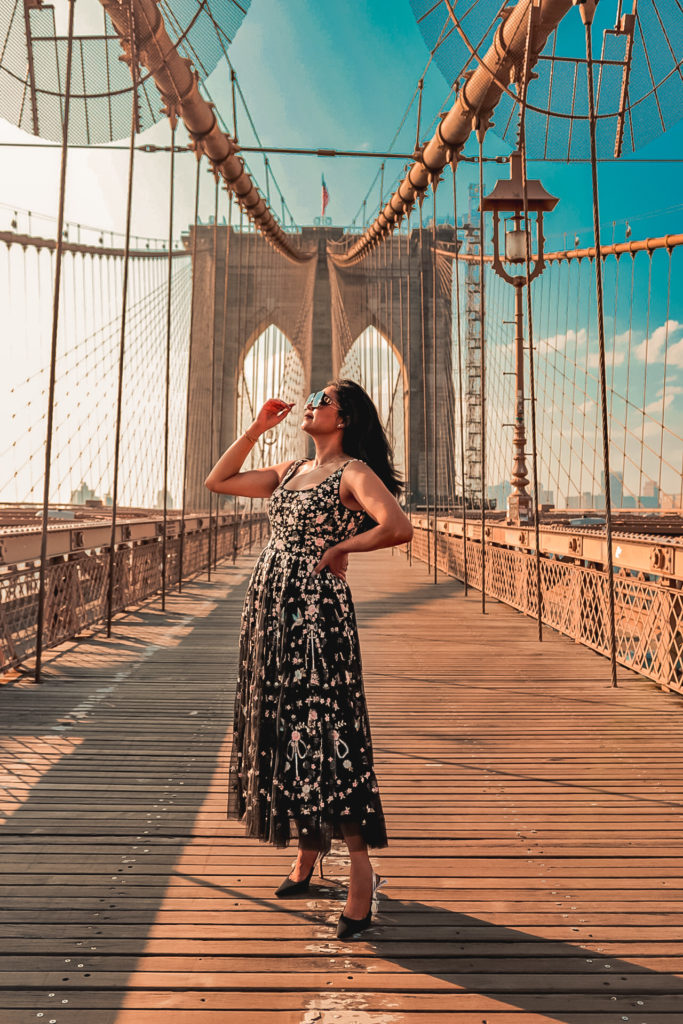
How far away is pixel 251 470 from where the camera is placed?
1.96m

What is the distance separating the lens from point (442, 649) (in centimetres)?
540

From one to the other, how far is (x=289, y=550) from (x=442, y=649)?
373cm

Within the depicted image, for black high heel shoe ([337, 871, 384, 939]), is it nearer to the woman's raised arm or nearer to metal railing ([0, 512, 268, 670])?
the woman's raised arm

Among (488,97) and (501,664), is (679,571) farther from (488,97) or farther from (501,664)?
(488,97)

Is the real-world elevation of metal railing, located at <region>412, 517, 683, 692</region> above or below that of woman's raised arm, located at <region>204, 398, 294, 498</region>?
below

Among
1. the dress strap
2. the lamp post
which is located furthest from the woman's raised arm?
the lamp post

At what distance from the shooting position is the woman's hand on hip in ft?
5.80

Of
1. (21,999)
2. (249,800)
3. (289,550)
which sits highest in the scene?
(289,550)

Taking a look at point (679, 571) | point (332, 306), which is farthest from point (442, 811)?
point (332, 306)

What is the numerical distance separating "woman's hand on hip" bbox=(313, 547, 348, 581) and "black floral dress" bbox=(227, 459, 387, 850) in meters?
0.01

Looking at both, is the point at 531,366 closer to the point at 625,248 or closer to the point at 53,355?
the point at 53,355

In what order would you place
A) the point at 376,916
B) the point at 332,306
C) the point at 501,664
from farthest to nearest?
the point at 332,306 < the point at 501,664 < the point at 376,916

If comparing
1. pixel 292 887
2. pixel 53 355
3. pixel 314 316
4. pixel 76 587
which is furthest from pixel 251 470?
pixel 314 316

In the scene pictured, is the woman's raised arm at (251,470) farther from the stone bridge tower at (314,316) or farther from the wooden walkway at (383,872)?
the stone bridge tower at (314,316)
